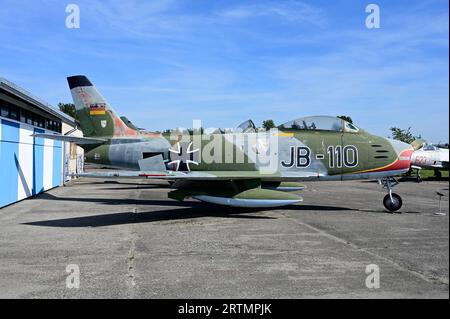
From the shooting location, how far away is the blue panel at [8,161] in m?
12.5

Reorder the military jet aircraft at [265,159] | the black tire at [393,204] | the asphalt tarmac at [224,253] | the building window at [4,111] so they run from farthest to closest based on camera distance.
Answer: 1. the building window at [4,111]
2. the black tire at [393,204]
3. the military jet aircraft at [265,159]
4. the asphalt tarmac at [224,253]

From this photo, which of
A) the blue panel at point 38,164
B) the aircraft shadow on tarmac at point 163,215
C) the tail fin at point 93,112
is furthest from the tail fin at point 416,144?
the blue panel at point 38,164

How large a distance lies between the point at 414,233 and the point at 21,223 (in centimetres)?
949

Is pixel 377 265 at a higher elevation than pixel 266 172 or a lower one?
lower

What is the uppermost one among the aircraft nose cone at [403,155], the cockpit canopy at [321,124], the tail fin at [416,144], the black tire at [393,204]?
the cockpit canopy at [321,124]

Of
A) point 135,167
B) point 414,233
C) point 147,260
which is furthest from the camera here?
point 135,167

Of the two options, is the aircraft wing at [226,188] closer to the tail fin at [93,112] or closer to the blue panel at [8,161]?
the tail fin at [93,112]

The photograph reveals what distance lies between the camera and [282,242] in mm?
7809

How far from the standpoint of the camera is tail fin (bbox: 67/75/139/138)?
1420cm

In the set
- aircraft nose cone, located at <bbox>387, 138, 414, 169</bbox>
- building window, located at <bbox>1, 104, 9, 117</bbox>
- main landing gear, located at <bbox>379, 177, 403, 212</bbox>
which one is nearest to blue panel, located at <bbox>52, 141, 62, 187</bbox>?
building window, located at <bbox>1, 104, 9, 117</bbox>

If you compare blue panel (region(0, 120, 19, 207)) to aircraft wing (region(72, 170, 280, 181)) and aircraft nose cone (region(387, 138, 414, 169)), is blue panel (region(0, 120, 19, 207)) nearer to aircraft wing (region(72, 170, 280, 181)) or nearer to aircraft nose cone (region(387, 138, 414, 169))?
aircraft wing (region(72, 170, 280, 181))

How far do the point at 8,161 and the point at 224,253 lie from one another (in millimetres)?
9715
